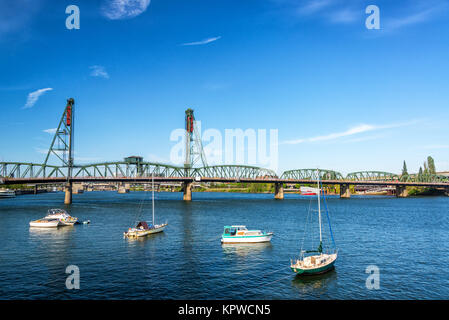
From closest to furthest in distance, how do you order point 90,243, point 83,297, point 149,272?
point 83,297
point 149,272
point 90,243

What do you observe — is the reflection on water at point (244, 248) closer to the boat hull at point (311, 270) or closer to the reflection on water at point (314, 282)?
the boat hull at point (311, 270)

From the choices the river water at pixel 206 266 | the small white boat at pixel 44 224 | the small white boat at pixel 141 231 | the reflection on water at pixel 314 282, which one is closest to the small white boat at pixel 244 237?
the river water at pixel 206 266

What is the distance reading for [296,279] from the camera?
35.1m

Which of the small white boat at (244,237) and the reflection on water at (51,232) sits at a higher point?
the small white boat at (244,237)

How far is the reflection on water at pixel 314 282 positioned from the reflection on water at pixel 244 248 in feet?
42.9

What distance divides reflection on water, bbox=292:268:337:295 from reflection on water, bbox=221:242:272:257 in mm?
13077

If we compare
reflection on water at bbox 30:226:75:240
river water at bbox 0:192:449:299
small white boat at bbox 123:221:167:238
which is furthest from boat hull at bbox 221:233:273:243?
reflection on water at bbox 30:226:75:240

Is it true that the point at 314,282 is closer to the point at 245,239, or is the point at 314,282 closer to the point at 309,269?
the point at 309,269

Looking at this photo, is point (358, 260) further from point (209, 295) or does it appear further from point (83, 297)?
point (83, 297)

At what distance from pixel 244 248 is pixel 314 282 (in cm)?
1871

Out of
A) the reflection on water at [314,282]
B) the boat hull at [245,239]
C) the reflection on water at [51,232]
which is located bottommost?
the reflection on water at [51,232]

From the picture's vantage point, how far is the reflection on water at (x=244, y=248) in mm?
48688
